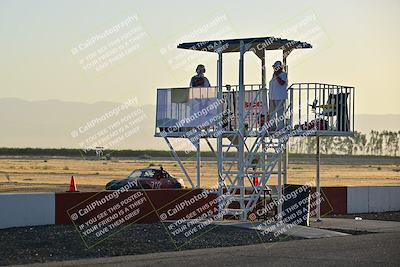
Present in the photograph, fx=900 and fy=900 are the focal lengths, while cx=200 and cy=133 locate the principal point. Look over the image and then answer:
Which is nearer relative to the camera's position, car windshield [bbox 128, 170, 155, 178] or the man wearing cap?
the man wearing cap

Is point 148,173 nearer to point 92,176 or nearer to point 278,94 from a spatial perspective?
point 278,94

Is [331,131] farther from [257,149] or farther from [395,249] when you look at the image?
[395,249]

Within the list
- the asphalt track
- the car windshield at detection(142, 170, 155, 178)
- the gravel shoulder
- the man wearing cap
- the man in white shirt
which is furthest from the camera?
the car windshield at detection(142, 170, 155, 178)

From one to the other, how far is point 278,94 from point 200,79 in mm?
2450

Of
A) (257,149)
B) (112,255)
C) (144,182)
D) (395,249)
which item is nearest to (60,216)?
(112,255)

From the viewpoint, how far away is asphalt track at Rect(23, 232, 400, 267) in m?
15.5

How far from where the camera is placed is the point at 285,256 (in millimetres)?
16531

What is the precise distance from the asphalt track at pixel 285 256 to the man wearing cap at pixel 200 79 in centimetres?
696

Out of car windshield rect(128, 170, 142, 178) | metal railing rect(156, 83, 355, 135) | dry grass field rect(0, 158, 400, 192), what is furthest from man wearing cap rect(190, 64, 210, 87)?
dry grass field rect(0, 158, 400, 192)

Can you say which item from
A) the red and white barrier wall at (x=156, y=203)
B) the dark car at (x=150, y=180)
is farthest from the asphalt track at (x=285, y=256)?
the dark car at (x=150, y=180)

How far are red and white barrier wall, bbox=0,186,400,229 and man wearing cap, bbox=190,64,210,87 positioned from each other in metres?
2.96

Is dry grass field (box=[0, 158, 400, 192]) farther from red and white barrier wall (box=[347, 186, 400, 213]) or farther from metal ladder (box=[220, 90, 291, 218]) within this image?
metal ladder (box=[220, 90, 291, 218])

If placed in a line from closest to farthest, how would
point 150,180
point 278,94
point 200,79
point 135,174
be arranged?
point 278,94, point 200,79, point 150,180, point 135,174

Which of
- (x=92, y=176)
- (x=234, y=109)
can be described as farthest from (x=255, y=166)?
(x=92, y=176)
